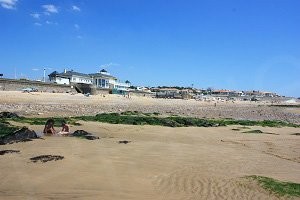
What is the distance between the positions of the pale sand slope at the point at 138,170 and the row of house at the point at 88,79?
72.8m

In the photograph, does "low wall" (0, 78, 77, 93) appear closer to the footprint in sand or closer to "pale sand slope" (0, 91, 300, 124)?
"pale sand slope" (0, 91, 300, 124)

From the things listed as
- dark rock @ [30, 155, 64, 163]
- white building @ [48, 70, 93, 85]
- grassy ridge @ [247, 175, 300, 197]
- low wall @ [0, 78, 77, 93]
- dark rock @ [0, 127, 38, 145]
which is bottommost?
grassy ridge @ [247, 175, 300, 197]

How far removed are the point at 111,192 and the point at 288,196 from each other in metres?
3.18

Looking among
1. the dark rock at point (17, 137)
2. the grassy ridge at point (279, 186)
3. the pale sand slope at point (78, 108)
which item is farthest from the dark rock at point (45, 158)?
the pale sand slope at point (78, 108)

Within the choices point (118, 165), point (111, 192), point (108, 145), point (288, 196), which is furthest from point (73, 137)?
point (288, 196)

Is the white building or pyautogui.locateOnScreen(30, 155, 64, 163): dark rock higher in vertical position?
the white building

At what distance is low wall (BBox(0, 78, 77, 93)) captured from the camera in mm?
53906

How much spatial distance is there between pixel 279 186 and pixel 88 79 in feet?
324

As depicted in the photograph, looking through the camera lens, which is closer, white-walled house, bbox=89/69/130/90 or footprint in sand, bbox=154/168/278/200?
footprint in sand, bbox=154/168/278/200

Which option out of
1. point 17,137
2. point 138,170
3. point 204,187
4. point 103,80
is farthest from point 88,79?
point 204,187

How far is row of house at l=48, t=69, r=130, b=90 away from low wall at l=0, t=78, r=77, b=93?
13.3 metres

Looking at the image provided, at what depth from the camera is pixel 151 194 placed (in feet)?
22.0

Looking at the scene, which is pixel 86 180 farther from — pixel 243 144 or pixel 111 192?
pixel 243 144

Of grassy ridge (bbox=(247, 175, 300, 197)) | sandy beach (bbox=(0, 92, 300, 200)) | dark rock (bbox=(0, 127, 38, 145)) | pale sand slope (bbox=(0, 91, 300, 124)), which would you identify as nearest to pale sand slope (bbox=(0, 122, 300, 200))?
sandy beach (bbox=(0, 92, 300, 200))
